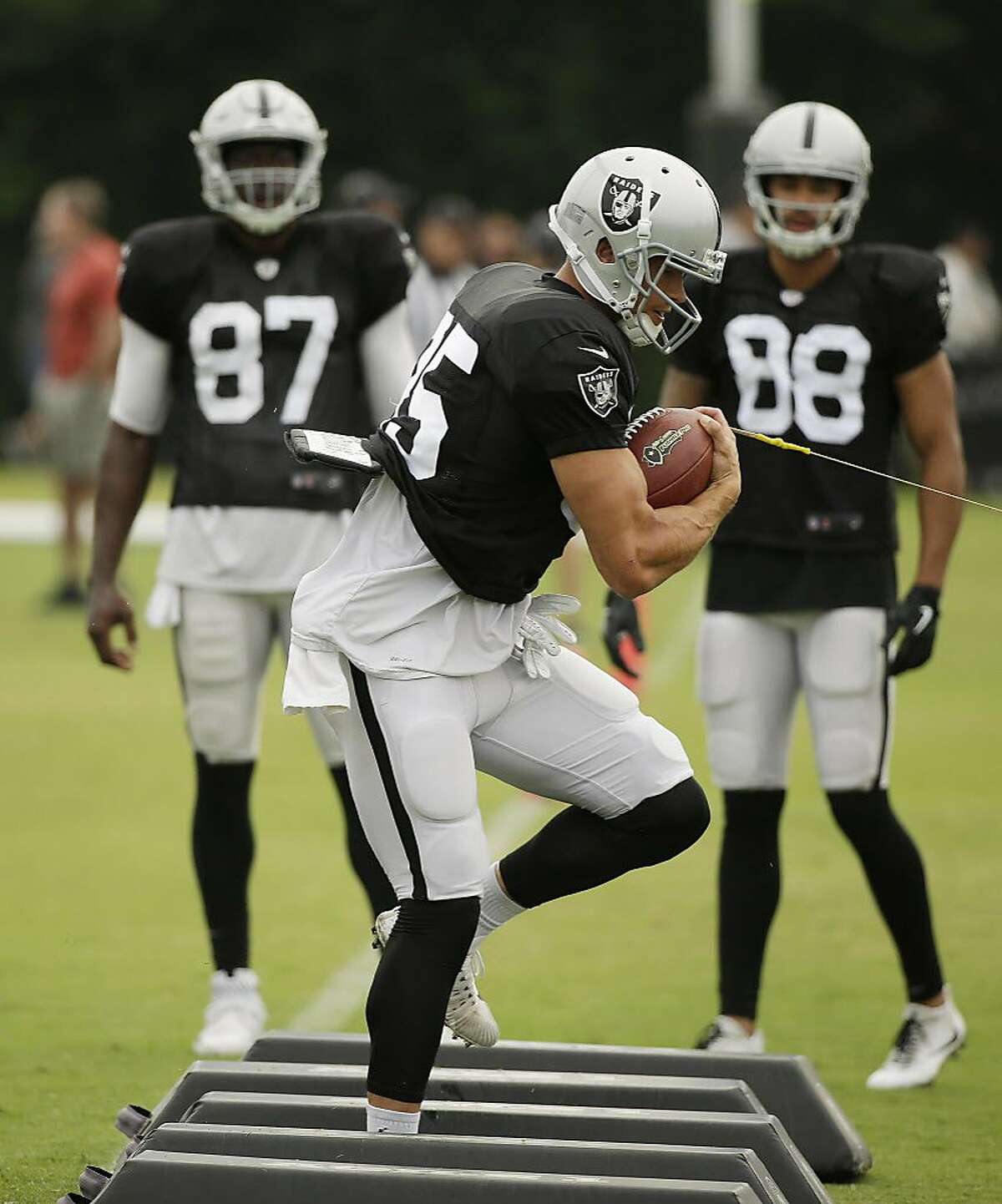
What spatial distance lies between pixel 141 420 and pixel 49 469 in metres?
17.5

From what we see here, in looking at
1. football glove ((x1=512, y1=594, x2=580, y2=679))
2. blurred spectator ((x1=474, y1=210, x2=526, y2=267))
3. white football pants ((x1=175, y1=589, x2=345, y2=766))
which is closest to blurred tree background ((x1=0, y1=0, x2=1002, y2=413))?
blurred spectator ((x1=474, y1=210, x2=526, y2=267))

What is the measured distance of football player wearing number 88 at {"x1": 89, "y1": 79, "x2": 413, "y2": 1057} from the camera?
554cm

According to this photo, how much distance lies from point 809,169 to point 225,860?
211cm

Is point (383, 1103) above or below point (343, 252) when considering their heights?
below

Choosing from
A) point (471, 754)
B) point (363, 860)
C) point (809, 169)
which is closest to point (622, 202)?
point (471, 754)

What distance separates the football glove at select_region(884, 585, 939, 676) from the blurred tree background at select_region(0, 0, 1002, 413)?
2190 centimetres

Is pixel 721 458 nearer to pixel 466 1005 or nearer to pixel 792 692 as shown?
pixel 466 1005

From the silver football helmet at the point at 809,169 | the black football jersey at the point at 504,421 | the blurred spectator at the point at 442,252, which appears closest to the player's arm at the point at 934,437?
the silver football helmet at the point at 809,169

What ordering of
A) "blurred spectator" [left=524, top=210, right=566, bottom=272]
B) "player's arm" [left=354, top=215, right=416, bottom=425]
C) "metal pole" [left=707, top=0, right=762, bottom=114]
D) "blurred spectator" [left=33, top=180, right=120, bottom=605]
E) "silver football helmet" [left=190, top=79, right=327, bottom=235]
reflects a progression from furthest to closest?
"metal pole" [left=707, top=0, right=762, bottom=114] → "blurred spectator" [left=33, top=180, right=120, bottom=605] → "blurred spectator" [left=524, top=210, right=566, bottom=272] → "player's arm" [left=354, top=215, right=416, bottom=425] → "silver football helmet" [left=190, top=79, right=327, bottom=235]

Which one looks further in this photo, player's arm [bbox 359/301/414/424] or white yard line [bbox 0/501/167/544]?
white yard line [bbox 0/501/167/544]

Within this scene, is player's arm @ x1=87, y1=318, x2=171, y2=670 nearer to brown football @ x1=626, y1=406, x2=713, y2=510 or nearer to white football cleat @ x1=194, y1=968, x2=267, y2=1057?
white football cleat @ x1=194, y1=968, x2=267, y2=1057

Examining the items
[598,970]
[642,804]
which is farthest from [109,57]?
[642,804]

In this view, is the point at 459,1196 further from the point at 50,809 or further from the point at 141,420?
the point at 50,809

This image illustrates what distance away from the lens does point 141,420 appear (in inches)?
223
